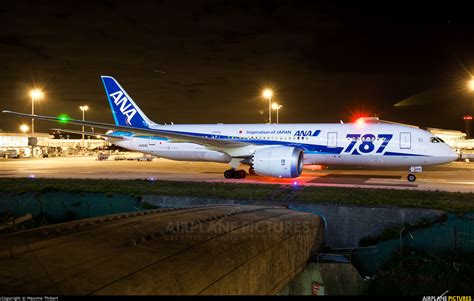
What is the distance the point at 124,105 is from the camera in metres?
27.3

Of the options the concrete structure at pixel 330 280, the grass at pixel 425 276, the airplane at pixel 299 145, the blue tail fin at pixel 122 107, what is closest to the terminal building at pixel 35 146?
the blue tail fin at pixel 122 107

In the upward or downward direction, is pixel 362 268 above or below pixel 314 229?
below

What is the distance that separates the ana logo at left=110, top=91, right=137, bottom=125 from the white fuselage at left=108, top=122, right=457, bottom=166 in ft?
14.8

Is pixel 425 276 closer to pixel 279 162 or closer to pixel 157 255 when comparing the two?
pixel 157 255

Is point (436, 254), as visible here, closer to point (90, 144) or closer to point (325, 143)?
point (325, 143)

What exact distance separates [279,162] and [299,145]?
12.7ft

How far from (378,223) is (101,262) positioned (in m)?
7.87

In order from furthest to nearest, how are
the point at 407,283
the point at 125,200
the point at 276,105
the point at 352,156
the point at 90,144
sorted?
the point at 90,144 < the point at 276,105 < the point at 352,156 < the point at 125,200 < the point at 407,283

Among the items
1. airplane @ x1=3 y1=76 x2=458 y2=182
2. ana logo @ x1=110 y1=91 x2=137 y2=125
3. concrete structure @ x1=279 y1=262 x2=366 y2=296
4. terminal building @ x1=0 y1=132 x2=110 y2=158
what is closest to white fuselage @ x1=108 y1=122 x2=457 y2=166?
airplane @ x1=3 y1=76 x2=458 y2=182

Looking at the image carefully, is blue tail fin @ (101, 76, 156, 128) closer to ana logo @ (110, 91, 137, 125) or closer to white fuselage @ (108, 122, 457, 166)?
ana logo @ (110, 91, 137, 125)

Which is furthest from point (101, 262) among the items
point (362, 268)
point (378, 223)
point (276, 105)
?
point (276, 105)

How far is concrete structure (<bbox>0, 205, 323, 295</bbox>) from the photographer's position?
381cm

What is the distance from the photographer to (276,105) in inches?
1780

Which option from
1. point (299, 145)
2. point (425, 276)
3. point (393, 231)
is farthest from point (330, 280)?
point (299, 145)
